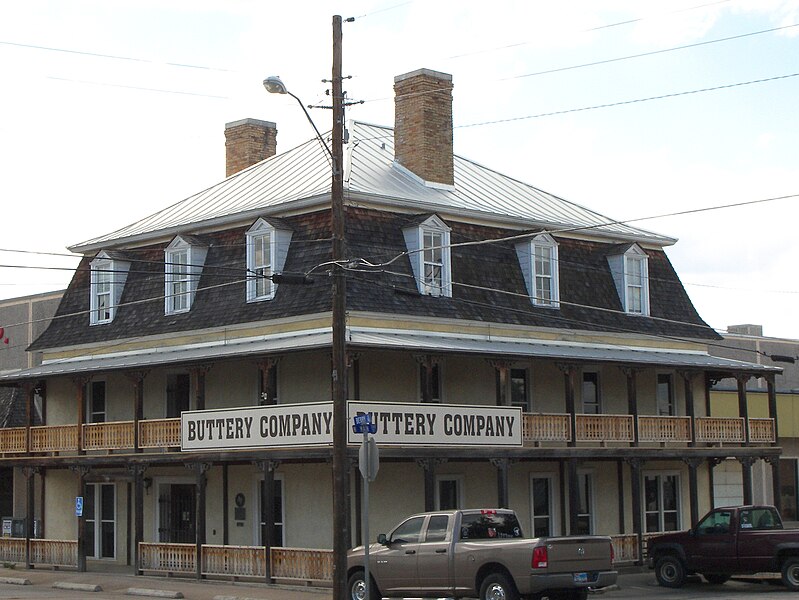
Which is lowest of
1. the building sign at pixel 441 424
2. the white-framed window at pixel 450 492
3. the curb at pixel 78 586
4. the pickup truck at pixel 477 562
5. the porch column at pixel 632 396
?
the curb at pixel 78 586

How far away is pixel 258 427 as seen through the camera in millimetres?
30625

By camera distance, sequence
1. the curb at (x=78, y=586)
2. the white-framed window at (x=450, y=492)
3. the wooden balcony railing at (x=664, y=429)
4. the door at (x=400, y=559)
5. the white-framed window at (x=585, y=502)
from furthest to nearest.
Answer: the white-framed window at (x=585, y=502), the wooden balcony railing at (x=664, y=429), the white-framed window at (x=450, y=492), the curb at (x=78, y=586), the door at (x=400, y=559)

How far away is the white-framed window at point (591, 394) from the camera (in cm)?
3778

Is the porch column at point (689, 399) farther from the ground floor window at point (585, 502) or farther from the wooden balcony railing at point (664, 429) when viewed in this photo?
the ground floor window at point (585, 502)

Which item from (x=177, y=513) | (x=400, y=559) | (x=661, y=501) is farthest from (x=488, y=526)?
(x=661, y=501)

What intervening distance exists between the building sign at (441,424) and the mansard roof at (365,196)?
5.85 meters

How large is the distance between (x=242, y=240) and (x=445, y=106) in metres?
6.57

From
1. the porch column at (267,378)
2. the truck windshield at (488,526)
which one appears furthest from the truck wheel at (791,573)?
the porch column at (267,378)

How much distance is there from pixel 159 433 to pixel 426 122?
1076 centimetres

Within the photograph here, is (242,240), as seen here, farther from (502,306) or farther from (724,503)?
(724,503)

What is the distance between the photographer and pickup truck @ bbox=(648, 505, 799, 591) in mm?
28266

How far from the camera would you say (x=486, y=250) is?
117 ft

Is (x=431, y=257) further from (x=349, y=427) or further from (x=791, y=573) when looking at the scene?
(x=791, y=573)

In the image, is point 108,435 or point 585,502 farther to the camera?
point 585,502
